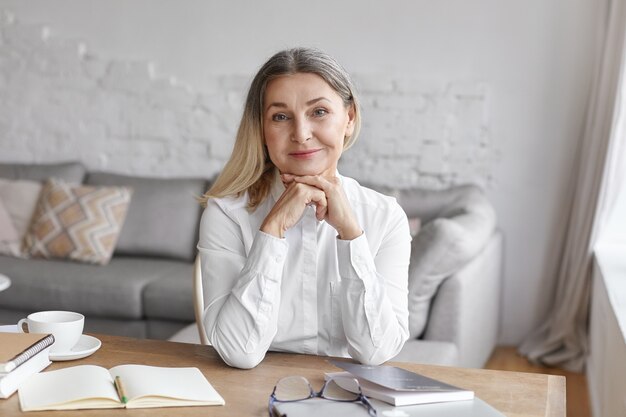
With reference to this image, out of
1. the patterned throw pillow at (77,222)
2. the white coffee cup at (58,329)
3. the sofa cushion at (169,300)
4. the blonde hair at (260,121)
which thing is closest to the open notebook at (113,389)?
the white coffee cup at (58,329)

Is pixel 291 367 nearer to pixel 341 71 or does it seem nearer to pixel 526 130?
pixel 341 71

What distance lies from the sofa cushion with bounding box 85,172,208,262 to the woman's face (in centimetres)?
272

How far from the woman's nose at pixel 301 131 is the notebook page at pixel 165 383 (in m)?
0.50

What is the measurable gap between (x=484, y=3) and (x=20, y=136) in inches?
104

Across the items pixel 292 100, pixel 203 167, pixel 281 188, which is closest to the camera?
pixel 292 100

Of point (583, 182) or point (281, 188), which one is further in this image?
point (583, 182)

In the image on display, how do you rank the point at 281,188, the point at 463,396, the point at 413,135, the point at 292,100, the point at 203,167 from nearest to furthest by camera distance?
the point at 463,396
the point at 292,100
the point at 281,188
the point at 413,135
the point at 203,167

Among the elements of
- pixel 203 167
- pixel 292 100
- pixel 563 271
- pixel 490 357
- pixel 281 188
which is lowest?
pixel 490 357

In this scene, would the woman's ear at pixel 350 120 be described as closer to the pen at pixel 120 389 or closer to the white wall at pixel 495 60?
the pen at pixel 120 389

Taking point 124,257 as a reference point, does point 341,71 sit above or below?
above

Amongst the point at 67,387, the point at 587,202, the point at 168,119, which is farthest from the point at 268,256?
the point at 168,119

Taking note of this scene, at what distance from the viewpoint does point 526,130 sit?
445 cm

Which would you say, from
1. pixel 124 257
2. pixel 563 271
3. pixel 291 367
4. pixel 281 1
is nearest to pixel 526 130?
pixel 563 271

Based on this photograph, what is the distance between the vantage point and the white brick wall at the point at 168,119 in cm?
455
